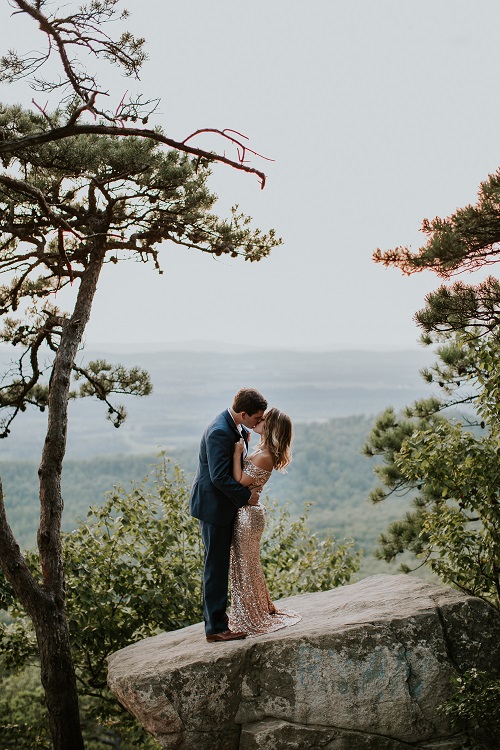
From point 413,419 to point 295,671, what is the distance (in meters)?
4.11

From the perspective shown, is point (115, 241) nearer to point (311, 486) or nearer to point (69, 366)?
point (69, 366)

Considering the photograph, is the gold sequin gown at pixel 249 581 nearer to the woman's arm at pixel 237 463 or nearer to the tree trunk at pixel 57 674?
the woman's arm at pixel 237 463

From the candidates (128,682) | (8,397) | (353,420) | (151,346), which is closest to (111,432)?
(151,346)

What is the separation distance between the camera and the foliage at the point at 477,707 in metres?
4.24

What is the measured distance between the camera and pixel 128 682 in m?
4.69

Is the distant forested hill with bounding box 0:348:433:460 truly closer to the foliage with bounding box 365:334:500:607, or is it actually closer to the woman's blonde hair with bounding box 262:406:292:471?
the woman's blonde hair with bounding box 262:406:292:471

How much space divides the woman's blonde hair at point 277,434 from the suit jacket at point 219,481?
0.21 metres

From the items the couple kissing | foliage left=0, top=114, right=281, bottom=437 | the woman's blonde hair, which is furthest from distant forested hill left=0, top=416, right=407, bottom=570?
the woman's blonde hair

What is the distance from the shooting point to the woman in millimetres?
4836

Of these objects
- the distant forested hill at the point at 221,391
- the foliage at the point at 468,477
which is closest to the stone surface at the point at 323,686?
the foliage at the point at 468,477

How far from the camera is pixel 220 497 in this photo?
4.93m

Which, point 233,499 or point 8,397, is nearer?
point 233,499

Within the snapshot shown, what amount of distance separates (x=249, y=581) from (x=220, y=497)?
596mm

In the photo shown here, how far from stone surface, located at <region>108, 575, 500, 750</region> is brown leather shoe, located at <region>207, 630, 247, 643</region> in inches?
4.9
